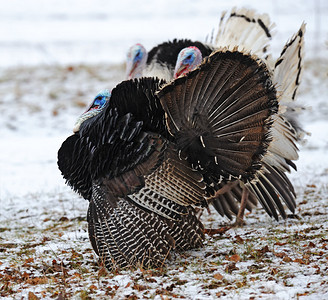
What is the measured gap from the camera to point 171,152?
4.04m

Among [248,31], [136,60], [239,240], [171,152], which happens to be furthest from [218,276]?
[136,60]

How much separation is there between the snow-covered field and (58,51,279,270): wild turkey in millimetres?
240

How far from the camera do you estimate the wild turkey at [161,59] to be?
5667 millimetres

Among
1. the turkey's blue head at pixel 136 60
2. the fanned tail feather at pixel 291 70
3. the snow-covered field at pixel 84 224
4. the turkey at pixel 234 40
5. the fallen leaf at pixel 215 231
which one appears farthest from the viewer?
the turkey's blue head at pixel 136 60

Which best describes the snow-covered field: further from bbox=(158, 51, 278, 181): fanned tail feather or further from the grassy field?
bbox=(158, 51, 278, 181): fanned tail feather

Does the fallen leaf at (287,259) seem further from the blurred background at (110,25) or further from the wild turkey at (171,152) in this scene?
the blurred background at (110,25)

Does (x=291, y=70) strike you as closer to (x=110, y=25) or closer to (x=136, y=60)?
Answer: (x=136, y=60)

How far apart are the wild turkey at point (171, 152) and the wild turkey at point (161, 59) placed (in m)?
1.24

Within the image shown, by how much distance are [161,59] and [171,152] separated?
2315mm

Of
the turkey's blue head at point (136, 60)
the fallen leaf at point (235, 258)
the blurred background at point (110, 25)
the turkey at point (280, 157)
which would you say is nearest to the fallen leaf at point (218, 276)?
Result: the fallen leaf at point (235, 258)

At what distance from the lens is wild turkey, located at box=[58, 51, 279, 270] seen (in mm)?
3920

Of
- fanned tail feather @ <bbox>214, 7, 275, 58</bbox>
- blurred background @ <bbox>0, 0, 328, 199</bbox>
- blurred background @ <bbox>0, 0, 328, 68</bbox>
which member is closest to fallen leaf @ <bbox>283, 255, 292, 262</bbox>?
fanned tail feather @ <bbox>214, 7, 275, 58</bbox>

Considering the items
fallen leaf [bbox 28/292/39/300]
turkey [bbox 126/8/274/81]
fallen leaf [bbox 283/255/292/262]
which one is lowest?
fallen leaf [bbox 28/292/39/300]

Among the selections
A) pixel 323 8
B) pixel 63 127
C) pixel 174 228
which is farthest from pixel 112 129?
pixel 323 8
